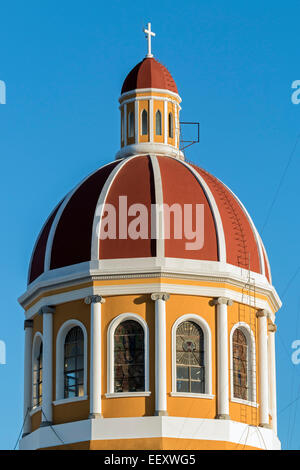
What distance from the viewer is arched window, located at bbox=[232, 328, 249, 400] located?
243ft

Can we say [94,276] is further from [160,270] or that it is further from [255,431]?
[255,431]

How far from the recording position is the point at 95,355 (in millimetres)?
72625

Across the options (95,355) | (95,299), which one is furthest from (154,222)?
(95,355)

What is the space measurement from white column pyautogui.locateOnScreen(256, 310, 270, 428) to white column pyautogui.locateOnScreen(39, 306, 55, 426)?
7.39m

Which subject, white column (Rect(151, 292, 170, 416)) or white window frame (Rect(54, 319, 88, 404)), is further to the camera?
white window frame (Rect(54, 319, 88, 404))

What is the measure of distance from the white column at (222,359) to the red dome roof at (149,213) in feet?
5.76

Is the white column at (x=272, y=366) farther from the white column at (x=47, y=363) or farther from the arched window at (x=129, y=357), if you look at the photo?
the white column at (x=47, y=363)

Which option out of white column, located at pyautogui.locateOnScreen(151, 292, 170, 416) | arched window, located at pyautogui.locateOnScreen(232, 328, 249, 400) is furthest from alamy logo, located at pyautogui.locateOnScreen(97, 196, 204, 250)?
arched window, located at pyautogui.locateOnScreen(232, 328, 249, 400)

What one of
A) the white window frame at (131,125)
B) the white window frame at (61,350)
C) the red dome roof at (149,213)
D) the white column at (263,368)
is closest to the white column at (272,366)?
the white column at (263,368)

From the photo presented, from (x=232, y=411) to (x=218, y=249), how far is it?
5.71 meters

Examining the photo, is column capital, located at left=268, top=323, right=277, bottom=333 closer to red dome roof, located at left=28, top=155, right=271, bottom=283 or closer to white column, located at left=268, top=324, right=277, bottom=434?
white column, located at left=268, top=324, right=277, bottom=434

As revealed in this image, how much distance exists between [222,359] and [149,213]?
18.9ft

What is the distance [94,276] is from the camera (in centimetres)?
7319

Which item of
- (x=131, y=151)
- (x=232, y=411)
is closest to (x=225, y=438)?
(x=232, y=411)
